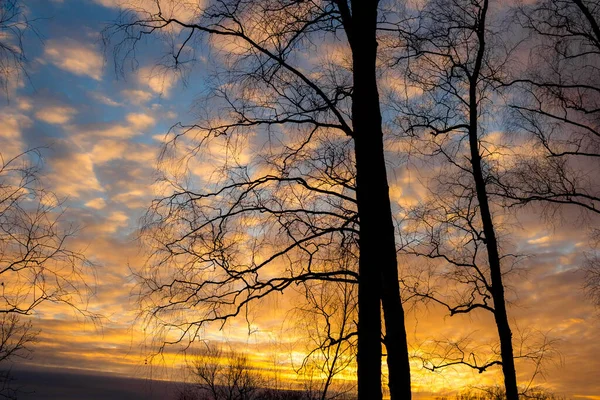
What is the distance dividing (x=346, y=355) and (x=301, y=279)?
2434 mm

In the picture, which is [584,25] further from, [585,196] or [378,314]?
[378,314]

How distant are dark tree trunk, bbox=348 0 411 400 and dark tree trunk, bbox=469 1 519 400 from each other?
6001mm

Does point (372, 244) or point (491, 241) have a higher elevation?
point (491, 241)

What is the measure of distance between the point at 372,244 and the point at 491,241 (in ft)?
21.3

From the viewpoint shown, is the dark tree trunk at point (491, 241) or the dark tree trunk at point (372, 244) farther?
the dark tree trunk at point (491, 241)

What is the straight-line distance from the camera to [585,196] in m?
13.0

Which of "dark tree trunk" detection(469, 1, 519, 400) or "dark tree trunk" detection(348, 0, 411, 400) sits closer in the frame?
"dark tree trunk" detection(348, 0, 411, 400)

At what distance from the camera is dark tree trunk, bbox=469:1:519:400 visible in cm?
1230

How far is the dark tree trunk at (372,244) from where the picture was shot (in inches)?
280

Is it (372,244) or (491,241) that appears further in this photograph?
(491,241)

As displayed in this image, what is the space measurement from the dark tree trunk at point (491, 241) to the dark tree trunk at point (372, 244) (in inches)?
236

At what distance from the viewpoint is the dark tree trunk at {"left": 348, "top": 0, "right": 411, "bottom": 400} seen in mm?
7113

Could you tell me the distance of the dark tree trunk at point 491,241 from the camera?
12.3 meters

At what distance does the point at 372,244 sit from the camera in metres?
7.32
